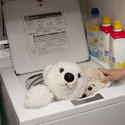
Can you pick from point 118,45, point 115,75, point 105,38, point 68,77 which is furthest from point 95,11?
point 68,77

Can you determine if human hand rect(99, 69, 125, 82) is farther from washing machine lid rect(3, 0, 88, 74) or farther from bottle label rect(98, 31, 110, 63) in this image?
washing machine lid rect(3, 0, 88, 74)

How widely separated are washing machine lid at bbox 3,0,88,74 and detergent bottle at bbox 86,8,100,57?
0.18 ft

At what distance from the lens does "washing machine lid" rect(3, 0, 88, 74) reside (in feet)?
4.91

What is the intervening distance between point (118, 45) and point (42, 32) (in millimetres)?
543

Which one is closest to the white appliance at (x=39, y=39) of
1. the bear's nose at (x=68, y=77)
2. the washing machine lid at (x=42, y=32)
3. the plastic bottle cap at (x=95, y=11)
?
the washing machine lid at (x=42, y=32)

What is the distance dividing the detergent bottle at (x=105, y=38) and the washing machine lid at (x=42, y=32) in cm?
17

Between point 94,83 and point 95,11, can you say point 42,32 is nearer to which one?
point 95,11

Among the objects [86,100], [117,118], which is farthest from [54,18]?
[117,118]

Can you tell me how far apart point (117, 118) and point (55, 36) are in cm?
72

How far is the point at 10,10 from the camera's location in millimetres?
1483

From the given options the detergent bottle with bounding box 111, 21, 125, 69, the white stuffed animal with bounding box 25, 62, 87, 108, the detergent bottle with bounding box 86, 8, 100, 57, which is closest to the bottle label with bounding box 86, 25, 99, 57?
the detergent bottle with bounding box 86, 8, 100, 57

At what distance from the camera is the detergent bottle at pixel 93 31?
158cm

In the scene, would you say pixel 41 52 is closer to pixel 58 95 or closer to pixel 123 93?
pixel 58 95

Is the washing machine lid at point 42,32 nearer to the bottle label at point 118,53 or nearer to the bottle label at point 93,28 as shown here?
the bottle label at point 93,28
